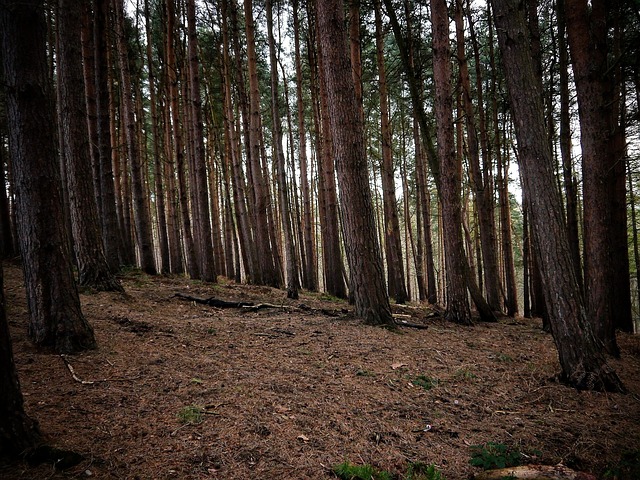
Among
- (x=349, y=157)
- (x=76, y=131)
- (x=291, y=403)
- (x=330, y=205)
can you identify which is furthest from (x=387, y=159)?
(x=291, y=403)

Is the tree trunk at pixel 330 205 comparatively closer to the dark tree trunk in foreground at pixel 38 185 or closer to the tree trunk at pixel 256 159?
the tree trunk at pixel 256 159

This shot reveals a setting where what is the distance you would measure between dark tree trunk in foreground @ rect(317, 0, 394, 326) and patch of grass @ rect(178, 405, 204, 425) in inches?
153

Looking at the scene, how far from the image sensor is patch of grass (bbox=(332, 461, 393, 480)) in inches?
94.7

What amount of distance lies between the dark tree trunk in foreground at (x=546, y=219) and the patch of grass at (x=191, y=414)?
13.6ft

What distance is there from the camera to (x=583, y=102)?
564cm

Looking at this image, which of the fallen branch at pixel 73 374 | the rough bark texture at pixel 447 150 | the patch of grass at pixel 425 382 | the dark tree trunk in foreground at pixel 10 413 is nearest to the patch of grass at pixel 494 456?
the patch of grass at pixel 425 382

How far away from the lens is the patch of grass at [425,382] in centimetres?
413

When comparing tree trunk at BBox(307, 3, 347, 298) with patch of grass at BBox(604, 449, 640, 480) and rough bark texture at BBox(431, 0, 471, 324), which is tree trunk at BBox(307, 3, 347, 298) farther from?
patch of grass at BBox(604, 449, 640, 480)

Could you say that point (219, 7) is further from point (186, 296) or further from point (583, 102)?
point (583, 102)

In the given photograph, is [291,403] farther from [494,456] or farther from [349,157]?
[349,157]

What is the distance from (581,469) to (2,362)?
4.12m

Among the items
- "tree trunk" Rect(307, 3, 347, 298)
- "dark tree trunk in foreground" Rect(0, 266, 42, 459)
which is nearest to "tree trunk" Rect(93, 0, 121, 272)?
"tree trunk" Rect(307, 3, 347, 298)

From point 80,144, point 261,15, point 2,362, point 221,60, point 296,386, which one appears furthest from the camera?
point 221,60

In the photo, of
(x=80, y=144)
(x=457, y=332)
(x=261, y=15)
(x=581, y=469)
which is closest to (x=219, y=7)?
(x=261, y=15)
